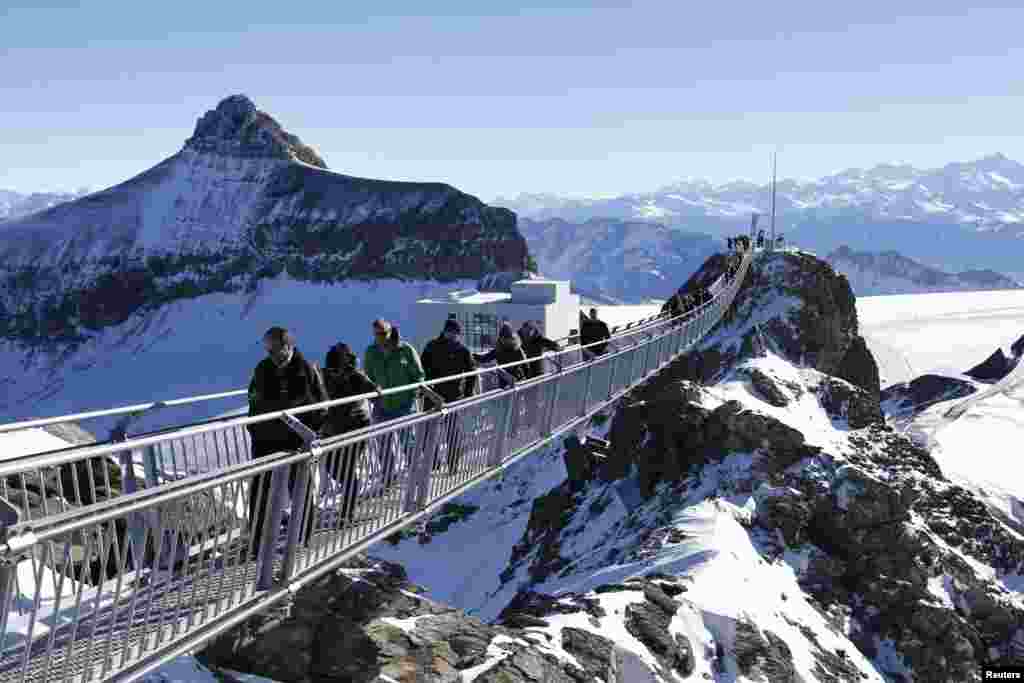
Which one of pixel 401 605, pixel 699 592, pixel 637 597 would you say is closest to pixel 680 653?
pixel 637 597

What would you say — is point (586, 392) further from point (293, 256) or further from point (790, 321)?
point (293, 256)

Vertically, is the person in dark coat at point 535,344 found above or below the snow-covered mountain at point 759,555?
above

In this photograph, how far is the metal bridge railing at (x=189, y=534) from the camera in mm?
5371

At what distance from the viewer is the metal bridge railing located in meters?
5.37

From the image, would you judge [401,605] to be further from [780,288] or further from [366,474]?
[780,288]

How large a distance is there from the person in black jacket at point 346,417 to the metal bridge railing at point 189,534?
44mm

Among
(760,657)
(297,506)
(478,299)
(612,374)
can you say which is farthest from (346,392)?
(478,299)

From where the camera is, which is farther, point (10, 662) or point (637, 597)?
point (637, 597)

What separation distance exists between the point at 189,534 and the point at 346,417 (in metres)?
2.59

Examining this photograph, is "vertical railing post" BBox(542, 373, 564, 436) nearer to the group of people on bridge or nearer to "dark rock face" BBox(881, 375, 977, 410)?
the group of people on bridge

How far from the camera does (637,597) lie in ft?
63.0

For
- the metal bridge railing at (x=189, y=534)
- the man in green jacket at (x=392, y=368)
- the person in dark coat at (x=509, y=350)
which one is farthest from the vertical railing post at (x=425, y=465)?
the person in dark coat at (x=509, y=350)

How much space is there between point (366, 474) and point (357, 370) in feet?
3.94

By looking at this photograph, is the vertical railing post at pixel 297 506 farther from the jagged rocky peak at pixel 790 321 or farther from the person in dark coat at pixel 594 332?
the jagged rocky peak at pixel 790 321
